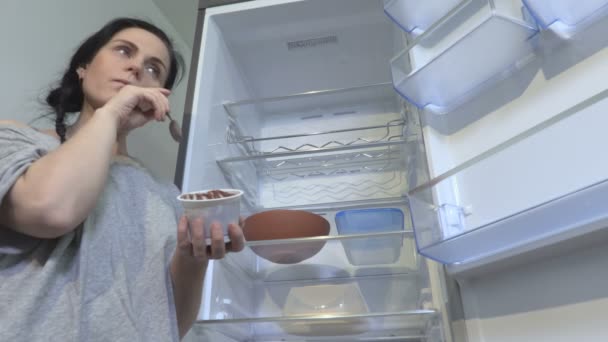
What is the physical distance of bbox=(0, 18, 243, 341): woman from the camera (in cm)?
55

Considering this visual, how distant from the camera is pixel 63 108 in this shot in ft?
3.13

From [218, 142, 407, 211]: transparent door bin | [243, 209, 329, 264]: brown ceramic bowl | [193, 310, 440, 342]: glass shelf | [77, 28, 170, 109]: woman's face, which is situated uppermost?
[77, 28, 170, 109]: woman's face

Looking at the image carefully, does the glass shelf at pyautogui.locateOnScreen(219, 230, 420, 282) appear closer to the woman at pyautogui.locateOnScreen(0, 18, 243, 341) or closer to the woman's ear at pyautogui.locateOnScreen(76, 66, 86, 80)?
the woman at pyautogui.locateOnScreen(0, 18, 243, 341)

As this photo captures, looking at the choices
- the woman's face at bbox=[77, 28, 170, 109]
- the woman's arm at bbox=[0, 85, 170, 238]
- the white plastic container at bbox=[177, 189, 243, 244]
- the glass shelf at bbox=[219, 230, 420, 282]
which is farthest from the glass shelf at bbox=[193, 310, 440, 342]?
the woman's face at bbox=[77, 28, 170, 109]

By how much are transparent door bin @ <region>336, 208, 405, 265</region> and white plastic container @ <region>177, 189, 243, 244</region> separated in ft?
1.26

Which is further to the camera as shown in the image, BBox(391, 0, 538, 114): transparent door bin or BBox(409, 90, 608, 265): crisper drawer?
BBox(391, 0, 538, 114): transparent door bin

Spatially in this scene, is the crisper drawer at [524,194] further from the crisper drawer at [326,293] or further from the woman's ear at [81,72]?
the woman's ear at [81,72]

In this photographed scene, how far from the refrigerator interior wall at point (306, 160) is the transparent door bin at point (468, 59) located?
0.14m

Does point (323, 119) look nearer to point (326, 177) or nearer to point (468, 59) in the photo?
point (326, 177)

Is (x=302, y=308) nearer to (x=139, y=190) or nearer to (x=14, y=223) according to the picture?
(x=139, y=190)

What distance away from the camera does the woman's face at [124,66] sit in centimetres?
86

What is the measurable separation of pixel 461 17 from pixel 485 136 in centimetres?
24

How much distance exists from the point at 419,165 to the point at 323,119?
2.00 ft

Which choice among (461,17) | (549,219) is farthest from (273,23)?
(549,219)
